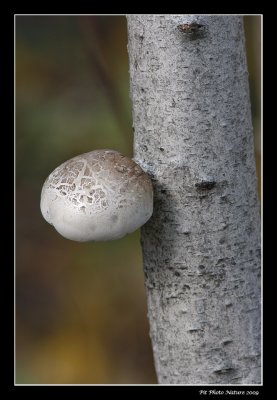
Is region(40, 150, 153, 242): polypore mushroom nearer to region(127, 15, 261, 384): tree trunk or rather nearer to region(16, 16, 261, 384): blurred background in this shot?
region(127, 15, 261, 384): tree trunk

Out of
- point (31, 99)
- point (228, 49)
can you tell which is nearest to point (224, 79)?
point (228, 49)

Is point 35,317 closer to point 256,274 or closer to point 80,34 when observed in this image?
point 80,34

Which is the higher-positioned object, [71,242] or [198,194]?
[198,194]

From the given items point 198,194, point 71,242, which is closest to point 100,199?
point 198,194

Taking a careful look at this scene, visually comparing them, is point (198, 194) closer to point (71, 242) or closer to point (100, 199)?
point (100, 199)

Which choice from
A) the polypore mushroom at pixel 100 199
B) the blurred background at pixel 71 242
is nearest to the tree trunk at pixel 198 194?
the polypore mushroom at pixel 100 199

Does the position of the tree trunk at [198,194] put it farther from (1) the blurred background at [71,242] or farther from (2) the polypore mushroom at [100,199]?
(1) the blurred background at [71,242]
